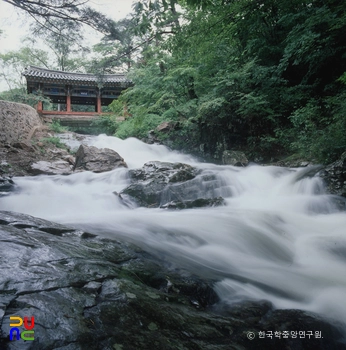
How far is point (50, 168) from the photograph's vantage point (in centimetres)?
949

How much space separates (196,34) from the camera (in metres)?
6.52

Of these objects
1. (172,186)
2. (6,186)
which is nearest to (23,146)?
(6,186)

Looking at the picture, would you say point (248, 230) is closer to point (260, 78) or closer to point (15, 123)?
point (260, 78)

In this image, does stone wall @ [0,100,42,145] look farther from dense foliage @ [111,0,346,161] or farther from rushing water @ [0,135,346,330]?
dense foliage @ [111,0,346,161]

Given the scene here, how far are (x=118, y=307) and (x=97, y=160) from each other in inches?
344

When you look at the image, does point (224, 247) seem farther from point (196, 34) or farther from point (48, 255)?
point (196, 34)

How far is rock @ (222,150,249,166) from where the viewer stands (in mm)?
8883

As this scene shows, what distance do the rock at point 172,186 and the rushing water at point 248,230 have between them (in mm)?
300

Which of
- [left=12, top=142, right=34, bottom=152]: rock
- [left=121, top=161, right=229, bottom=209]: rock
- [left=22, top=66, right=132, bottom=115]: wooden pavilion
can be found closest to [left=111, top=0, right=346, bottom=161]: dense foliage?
[left=121, top=161, right=229, bottom=209]: rock

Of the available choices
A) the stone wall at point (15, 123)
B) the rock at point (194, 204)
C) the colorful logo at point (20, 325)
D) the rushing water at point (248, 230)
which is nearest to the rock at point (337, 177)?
the rushing water at point (248, 230)

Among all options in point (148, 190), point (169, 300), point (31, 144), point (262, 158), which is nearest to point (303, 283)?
point (169, 300)

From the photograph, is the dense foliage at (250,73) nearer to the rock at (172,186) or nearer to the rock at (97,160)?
the rock at (97,160)

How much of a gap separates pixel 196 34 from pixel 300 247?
556 centimetres

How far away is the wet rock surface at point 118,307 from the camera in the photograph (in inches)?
51.2
